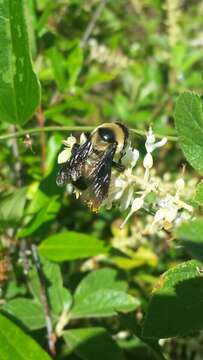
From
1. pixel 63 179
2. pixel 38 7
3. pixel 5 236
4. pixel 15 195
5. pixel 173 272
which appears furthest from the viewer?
pixel 38 7

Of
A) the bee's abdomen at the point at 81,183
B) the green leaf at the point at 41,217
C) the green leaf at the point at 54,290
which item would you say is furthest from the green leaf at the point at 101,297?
the bee's abdomen at the point at 81,183

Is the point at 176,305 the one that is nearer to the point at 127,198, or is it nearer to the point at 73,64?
the point at 127,198

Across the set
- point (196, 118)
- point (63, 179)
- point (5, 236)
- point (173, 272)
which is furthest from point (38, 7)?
point (173, 272)

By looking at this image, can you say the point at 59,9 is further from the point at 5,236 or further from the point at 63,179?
the point at 63,179

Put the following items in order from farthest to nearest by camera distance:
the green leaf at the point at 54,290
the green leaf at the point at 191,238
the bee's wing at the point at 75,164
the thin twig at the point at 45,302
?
the green leaf at the point at 54,290 → the thin twig at the point at 45,302 → the bee's wing at the point at 75,164 → the green leaf at the point at 191,238

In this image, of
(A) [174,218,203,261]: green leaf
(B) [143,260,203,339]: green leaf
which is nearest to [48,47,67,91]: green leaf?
(B) [143,260,203,339]: green leaf

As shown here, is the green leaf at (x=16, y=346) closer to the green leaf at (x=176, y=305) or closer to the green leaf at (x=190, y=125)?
the green leaf at (x=176, y=305)
